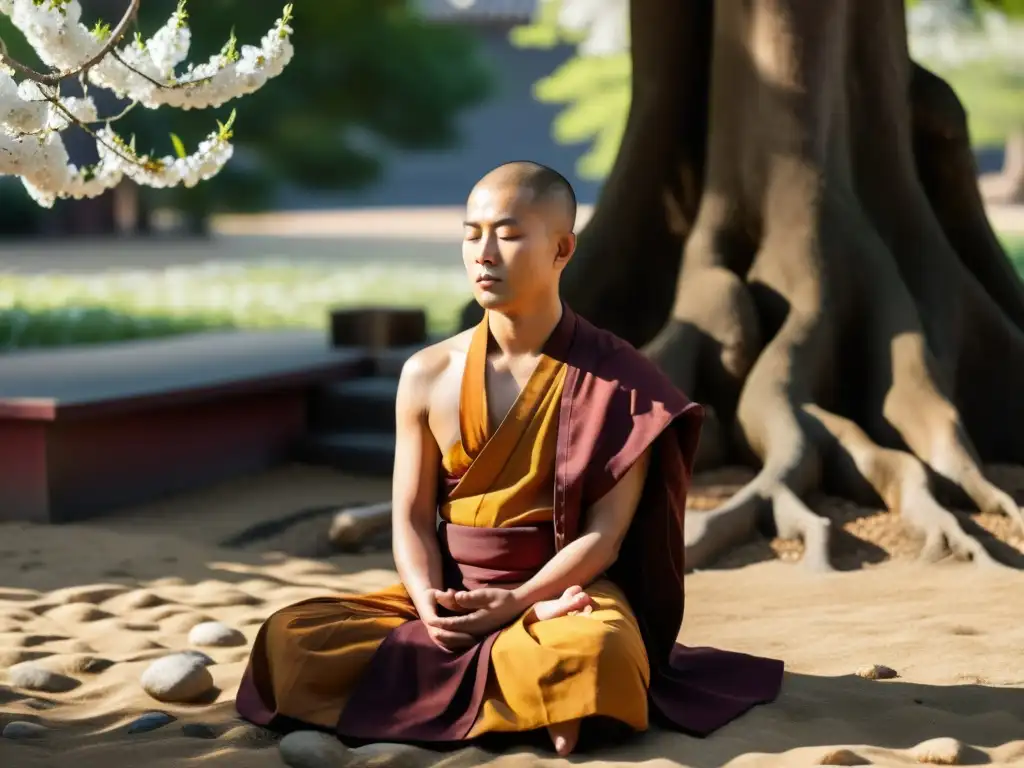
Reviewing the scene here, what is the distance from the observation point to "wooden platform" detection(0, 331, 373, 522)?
6262 millimetres

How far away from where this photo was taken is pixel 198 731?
3.66 m

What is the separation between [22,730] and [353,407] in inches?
162

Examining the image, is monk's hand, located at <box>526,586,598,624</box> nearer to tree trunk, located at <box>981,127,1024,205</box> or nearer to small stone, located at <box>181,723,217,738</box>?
small stone, located at <box>181,723,217,738</box>

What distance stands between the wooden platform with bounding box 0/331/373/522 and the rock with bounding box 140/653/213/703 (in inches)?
93.4

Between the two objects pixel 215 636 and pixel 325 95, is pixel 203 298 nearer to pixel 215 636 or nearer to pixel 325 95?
pixel 325 95

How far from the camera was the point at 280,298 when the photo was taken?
1304 centimetres

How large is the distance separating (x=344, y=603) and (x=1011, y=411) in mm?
3617

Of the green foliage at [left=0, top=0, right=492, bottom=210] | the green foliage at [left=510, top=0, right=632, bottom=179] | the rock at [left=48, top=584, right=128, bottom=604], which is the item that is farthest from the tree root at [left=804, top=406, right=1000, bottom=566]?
the green foliage at [left=510, top=0, right=632, bottom=179]

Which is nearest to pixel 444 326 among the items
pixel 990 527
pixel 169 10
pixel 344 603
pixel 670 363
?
pixel 670 363

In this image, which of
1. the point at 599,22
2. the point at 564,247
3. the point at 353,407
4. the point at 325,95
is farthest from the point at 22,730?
the point at 599,22

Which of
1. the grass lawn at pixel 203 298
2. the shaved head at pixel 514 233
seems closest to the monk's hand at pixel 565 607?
the shaved head at pixel 514 233

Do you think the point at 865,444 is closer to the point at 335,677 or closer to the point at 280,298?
the point at 335,677

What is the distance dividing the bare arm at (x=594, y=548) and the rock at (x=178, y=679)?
0.95m

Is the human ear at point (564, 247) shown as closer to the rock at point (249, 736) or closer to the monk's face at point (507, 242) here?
the monk's face at point (507, 242)
